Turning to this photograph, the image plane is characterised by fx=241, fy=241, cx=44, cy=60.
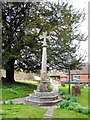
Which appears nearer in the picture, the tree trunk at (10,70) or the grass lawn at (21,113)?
the grass lawn at (21,113)

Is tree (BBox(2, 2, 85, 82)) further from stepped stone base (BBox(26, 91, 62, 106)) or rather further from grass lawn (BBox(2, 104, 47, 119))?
grass lawn (BBox(2, 104, 47, 119))

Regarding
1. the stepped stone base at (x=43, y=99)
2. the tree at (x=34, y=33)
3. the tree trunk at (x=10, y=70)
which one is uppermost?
the tree at (x=34, y=33)

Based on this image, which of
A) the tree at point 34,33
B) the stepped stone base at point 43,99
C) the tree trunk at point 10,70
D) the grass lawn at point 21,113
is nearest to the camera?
the grass lawn at point 21,113

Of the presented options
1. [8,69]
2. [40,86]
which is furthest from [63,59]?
[40,86]

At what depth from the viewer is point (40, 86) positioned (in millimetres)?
15969

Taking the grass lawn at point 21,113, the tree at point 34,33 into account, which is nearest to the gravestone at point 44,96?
the grass lawn at point 21,113

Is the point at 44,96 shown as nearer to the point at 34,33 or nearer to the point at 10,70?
the point at 34,33

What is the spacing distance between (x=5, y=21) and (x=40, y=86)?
10.5 m

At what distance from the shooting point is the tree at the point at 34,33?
22.7 m

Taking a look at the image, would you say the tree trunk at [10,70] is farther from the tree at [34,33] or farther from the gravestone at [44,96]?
the gravestone at [44,96]

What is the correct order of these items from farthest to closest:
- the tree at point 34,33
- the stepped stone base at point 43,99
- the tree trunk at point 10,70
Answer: the tree trunk at point 10,70
the tree at point 34,33
the stepped stone base at point 43,99

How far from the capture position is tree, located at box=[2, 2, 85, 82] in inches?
892

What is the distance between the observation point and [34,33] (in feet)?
73.3

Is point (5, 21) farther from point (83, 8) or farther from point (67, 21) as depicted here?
point (83, 8)
